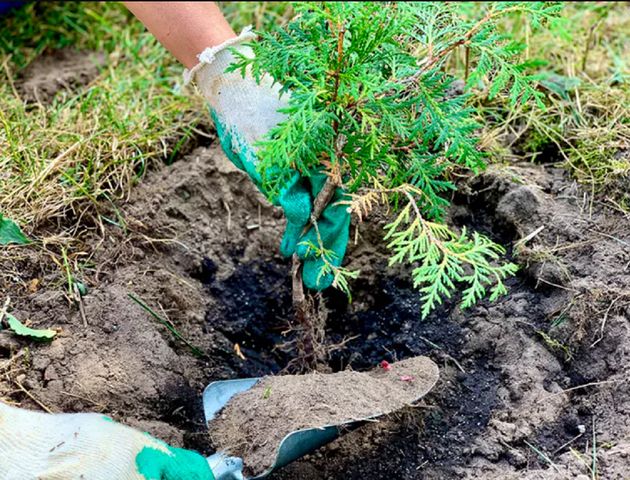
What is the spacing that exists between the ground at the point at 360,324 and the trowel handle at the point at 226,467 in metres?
0.17

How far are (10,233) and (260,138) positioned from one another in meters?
0.92

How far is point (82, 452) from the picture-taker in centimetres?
200

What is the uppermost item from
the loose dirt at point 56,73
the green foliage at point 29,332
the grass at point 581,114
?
the loose dirt at point 56,73

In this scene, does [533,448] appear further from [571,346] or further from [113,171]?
[113,171]

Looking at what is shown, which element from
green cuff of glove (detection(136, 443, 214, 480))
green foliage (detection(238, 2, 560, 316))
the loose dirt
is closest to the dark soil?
green cuff of glove (detection(136, 443, 214, 480))

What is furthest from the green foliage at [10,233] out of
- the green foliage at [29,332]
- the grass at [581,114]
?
the grass at [581,114]

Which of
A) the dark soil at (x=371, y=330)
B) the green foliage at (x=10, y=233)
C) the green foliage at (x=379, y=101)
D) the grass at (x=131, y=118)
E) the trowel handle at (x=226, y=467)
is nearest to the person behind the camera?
the green foliage at (x=379, y=101)

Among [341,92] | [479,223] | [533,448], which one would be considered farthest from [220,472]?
[479,223]

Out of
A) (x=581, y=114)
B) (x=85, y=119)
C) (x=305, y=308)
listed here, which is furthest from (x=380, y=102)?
(x=85, y=119)

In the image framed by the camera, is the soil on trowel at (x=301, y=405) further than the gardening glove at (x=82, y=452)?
Yes

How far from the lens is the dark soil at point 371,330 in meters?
2.30

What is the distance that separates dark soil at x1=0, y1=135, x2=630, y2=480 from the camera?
2.30m

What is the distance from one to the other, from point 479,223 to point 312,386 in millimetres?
987

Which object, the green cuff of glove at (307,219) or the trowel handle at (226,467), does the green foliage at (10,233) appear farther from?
the trowel handle at (226,467)
